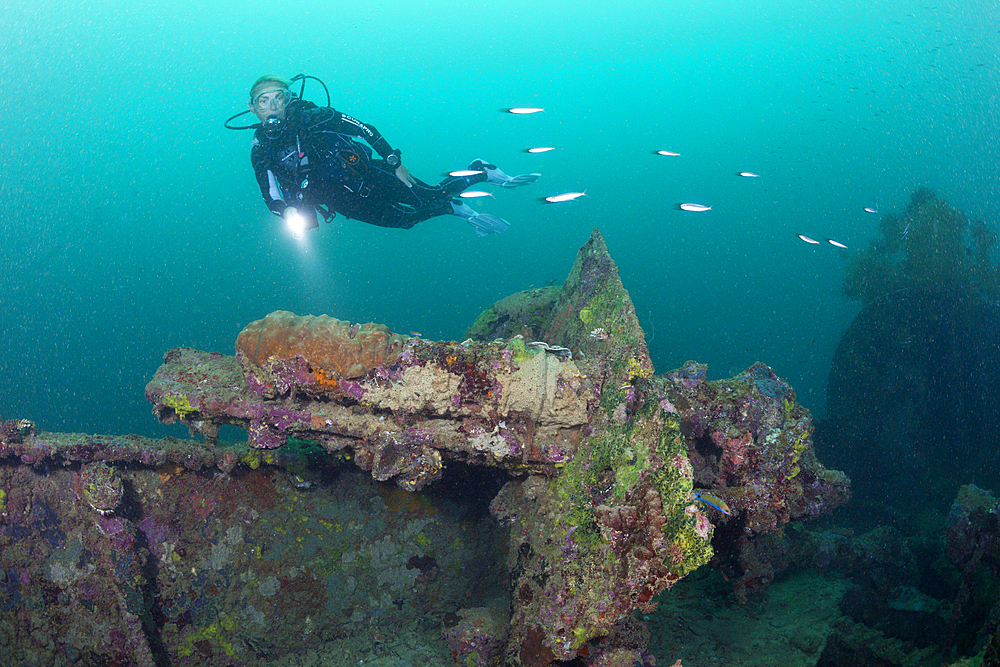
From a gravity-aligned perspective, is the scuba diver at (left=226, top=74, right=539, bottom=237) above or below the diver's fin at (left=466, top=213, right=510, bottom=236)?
above

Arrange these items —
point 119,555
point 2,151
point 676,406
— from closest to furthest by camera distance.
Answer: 1. point 676,406
2. point 119,555
3. point 2,151

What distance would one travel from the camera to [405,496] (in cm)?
445

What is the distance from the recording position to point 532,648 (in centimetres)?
289

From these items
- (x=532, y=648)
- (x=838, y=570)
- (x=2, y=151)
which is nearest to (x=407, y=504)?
(x=532, y=648)

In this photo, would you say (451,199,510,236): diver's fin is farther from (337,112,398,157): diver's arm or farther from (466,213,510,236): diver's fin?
(337,112,398,157): diver's arm

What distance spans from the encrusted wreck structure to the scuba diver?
4.22 metres

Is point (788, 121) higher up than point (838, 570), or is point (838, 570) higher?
point (788, 121)

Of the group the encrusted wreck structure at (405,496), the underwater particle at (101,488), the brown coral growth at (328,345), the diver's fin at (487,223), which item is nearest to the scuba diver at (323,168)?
the diver's fin at (487,223)

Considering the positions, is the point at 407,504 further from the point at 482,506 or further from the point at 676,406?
the point at 676,406

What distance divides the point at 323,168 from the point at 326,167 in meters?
0.05

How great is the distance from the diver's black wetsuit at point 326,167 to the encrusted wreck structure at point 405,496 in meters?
4.35

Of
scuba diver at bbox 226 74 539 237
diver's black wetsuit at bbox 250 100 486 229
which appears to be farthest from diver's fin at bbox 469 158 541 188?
diver's black wetsuit at bbox 250 100 486 229

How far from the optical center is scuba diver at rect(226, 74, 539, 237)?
7.27 meters

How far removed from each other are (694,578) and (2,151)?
140378mm
